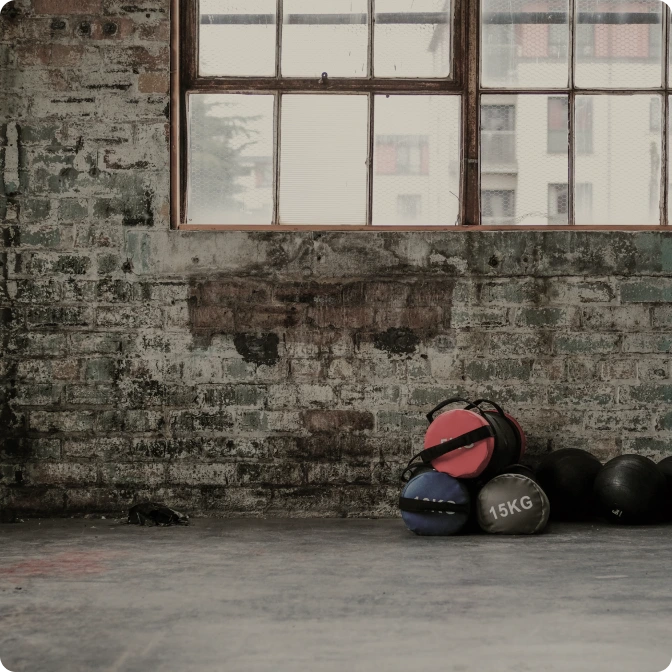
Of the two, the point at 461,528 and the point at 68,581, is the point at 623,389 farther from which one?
the point at 68,581

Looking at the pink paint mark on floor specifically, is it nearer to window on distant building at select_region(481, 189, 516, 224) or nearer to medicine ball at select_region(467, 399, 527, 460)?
medicine ball at select_region(467, 399, 527, 460)

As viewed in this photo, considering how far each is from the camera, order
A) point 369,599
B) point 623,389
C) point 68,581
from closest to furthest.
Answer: point 369,599, point 68,581, point 623,389

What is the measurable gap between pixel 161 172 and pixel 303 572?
220 centimetres

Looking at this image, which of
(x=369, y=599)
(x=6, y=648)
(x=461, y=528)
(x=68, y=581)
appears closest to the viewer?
(x=6, y=648)

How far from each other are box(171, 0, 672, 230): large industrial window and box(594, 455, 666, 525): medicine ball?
1306 mm

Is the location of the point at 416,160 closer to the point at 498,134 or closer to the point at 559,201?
the point at 498,134

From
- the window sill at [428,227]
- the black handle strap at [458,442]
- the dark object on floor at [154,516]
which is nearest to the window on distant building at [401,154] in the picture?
the window sill at [428,227]

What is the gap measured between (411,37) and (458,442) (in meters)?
2.11

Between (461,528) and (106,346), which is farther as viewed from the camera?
(106,346)

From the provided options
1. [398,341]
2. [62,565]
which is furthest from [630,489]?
[62,565]

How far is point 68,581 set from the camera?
9.03 ft

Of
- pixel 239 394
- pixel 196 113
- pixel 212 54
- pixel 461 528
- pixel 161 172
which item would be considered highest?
pixel 212 54

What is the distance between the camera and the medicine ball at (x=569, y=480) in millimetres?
3715

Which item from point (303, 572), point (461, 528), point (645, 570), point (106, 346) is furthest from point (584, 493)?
point (106, 346)
